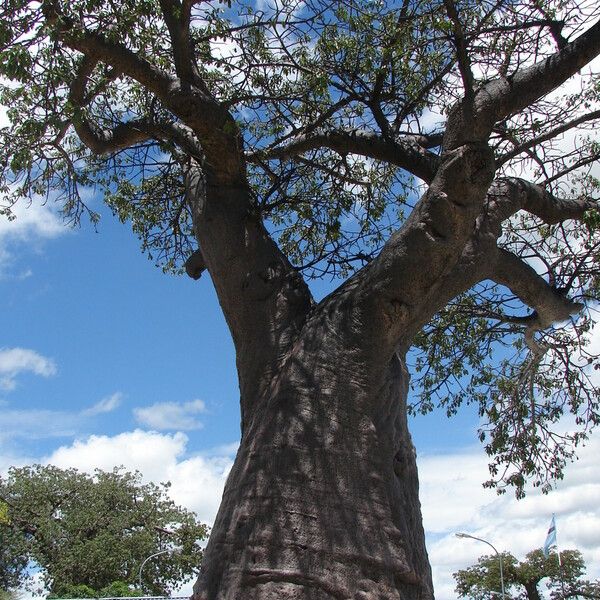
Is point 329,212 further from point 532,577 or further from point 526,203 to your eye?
point 532,577

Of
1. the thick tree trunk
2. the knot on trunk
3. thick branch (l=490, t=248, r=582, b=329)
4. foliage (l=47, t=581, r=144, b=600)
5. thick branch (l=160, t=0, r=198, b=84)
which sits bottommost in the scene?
the thick tree trunk

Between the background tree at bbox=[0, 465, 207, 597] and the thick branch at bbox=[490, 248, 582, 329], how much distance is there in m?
22.8

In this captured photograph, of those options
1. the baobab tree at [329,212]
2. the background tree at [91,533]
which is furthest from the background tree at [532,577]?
the baobab tree at [329,212]

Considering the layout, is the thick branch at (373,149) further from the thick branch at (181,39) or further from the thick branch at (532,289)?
the thick branch at (181,39)

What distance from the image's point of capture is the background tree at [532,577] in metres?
32.2

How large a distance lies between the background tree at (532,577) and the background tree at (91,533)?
41.8 ft

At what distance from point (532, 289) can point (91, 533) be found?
1030 inches

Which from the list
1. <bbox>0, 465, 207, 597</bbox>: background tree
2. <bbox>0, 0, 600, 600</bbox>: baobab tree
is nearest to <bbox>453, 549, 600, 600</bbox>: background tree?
<bbox>0, 465, 207, 597</bbox>: background tree

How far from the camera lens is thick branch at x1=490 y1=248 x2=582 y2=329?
249 inches

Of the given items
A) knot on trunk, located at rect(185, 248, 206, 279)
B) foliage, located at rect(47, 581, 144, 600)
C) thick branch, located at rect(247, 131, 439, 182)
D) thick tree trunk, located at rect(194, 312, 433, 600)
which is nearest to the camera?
thick tree trunk, located at rect(194, 312, 433, 600)

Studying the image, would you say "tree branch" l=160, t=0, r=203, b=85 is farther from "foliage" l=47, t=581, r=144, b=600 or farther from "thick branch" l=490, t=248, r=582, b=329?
"foliage" l=47, t=581, r=144, b=600

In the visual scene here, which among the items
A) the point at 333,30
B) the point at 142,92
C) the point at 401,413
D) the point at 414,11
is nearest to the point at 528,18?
the point at 414,11

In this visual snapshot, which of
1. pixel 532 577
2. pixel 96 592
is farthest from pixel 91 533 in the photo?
pixel 532 577

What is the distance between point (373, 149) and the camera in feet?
22.3
